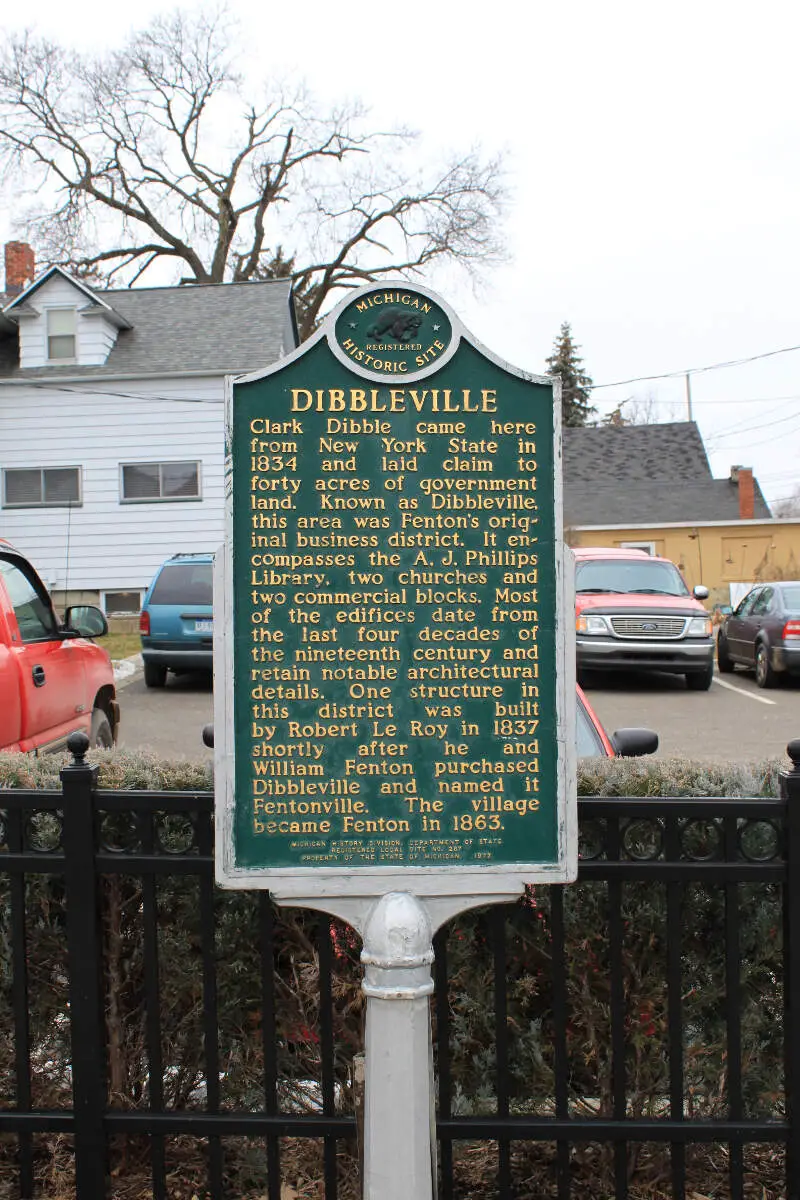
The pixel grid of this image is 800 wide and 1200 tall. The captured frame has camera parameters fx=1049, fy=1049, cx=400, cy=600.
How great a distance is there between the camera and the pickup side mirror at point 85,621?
7.06m

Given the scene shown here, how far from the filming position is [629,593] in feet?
51.9

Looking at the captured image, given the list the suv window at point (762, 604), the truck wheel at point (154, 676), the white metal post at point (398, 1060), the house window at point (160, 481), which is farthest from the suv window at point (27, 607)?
the house window at point (160, 481)

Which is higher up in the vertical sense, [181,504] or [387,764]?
[181,504]

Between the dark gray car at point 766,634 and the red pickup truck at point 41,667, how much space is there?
36.3ft

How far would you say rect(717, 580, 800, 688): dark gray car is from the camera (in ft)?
51.0

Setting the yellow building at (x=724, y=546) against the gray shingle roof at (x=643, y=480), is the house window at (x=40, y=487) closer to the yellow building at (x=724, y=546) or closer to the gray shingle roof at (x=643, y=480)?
the gray shingle roof at (x=643, y=480)

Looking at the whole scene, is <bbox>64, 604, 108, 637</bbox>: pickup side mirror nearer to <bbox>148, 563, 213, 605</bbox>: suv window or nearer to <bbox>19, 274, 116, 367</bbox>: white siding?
<bbox>148, 563, 213, 605</bbox>: suv window

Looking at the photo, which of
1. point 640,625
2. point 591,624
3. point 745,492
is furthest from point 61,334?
point 745,492

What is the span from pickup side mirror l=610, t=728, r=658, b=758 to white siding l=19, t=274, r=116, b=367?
2113cm

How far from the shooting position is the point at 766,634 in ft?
53.1

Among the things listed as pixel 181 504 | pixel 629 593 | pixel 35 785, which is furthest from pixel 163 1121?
pixel 181 504

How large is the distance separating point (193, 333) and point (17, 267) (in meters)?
7.64

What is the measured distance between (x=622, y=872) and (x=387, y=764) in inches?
28.5

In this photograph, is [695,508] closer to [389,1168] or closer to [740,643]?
[740,643]
